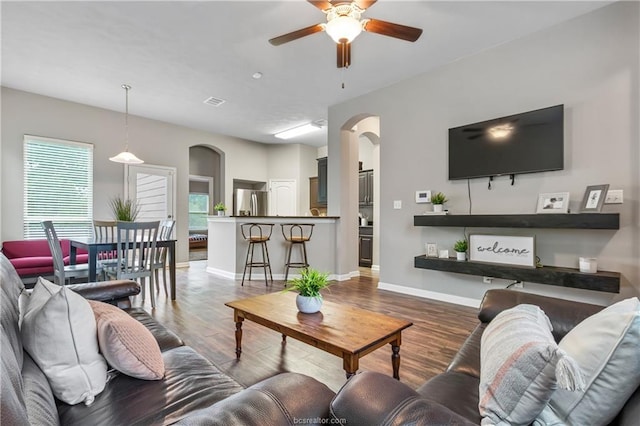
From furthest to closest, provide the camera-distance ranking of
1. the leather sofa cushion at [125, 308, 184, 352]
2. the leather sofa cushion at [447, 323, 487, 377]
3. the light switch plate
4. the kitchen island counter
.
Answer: the kitchen island counter, the light switch plate, the leather sofa cushion at [125, 308, 184, 352], the leather sofa cushion at [447, 323, 487, 377]

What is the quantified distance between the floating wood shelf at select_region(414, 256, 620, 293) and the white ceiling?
7.97 feet

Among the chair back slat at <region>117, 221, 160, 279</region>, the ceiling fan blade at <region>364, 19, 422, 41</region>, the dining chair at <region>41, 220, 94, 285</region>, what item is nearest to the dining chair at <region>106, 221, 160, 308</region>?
the chair back slat at <region>117, 221, 160, 279</region>

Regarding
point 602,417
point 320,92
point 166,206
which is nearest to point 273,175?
point 166,206

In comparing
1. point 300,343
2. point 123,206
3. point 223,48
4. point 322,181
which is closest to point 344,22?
point 223,48

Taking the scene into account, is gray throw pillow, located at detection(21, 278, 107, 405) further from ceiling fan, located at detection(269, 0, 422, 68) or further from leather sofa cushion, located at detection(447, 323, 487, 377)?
ceiling fan, located at detection(269, 0, 422, 68)

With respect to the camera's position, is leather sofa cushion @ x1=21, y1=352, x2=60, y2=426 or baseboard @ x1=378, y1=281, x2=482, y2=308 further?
baseboard @ x1=378, y1=281, x2=482, y2=308

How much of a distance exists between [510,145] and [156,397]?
3.70m

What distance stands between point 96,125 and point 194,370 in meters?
5.69

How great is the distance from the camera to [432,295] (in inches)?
158

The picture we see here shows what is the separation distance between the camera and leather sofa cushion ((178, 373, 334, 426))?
2.40 feet

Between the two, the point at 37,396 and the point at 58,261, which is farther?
the point at 58,261

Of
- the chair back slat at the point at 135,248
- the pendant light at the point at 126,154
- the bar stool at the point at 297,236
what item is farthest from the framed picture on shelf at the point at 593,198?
the pendant light at the point at 126,154

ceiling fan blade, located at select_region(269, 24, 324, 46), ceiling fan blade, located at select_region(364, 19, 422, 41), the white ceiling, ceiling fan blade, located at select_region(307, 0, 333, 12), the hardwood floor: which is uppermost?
the white ceiling

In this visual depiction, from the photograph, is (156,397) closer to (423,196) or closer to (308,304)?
(308,304)
